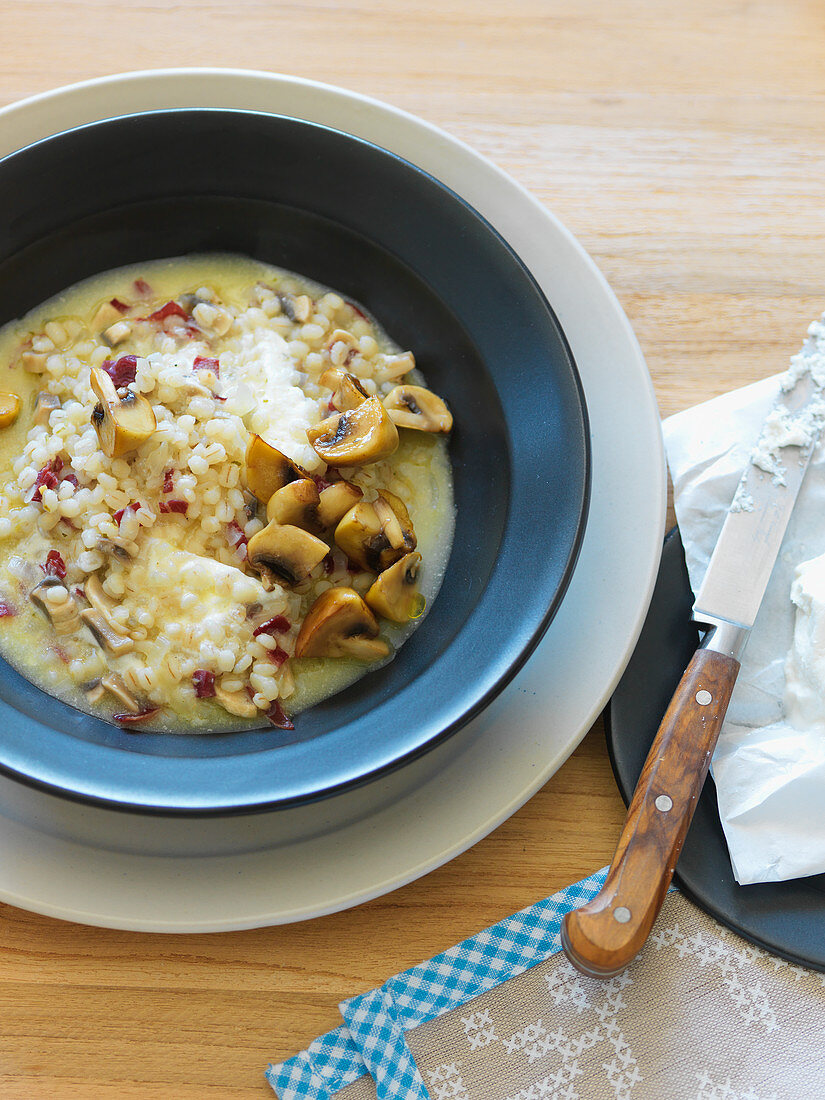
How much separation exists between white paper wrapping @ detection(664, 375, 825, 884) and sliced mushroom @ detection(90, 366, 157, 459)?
0.97 m

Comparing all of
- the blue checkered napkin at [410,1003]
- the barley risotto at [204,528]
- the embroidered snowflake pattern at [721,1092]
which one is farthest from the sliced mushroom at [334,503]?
the embroidered snowflake pattern at [721,1092]

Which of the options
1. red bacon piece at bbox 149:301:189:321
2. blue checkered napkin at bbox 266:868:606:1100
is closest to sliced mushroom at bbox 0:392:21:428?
red bacon piece at bbox 149:301:189:321

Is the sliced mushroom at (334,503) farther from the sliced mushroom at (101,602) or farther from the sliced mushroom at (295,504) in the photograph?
the sliced mushroom at (101,602)

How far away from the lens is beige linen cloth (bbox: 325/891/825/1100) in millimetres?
1519

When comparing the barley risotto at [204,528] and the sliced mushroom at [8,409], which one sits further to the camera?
the sliced mushroom at [8,409]

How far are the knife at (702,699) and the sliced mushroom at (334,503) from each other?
0.63m

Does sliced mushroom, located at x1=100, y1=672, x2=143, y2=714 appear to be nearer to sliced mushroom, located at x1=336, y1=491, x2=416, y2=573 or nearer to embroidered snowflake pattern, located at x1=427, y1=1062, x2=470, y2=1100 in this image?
sliced mushroom, located at x1=336, y1=491, x2=416, y2=573

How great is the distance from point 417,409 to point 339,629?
1.45 feet

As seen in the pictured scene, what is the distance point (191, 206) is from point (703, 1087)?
1764 mm

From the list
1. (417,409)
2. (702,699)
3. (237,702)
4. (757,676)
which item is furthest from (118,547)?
(757,676)

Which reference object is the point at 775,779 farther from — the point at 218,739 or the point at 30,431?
the point at 30,431

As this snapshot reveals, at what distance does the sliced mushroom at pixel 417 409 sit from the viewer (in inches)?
67.8

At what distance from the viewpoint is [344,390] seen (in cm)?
169

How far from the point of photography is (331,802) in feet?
5.18
